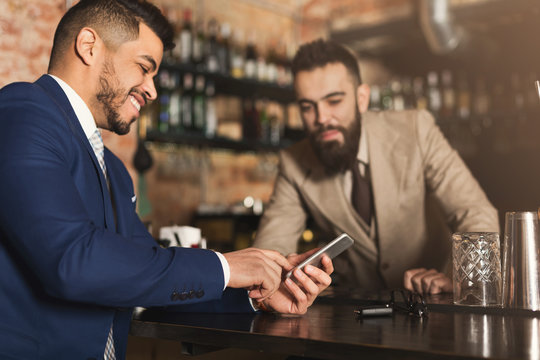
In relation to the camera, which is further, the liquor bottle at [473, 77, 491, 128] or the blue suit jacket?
the liquor bottle at [473, 77, 491, 128]

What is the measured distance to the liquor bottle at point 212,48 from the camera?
4.19 m

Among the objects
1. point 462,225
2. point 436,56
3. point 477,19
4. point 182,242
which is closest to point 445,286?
point 462,225

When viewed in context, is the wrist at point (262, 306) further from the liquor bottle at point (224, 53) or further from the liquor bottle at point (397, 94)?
the liquor bottle at point (397, 94)

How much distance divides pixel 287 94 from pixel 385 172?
281 cm

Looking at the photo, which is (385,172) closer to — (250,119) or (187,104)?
(187,104)

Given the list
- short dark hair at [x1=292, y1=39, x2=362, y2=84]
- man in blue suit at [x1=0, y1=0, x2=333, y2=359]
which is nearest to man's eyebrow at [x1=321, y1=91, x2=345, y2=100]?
short dark hair at [x1=292, y1=39, x2=362, y2=84]

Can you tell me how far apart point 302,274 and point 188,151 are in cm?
329

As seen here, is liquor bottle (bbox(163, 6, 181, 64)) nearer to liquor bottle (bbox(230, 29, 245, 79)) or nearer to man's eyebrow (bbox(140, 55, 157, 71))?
liquor bottle (bbox(230, 29, 245, 79))

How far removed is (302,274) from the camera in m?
1.25

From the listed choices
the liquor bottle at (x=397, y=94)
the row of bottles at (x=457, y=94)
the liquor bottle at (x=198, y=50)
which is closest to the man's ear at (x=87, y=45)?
the liquor bottle at (x=198, y=50)

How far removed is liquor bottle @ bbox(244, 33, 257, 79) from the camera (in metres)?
4.59

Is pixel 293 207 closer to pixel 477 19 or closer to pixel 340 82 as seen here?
pixel 340 82

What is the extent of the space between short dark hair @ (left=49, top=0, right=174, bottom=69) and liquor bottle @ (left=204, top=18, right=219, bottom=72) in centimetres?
279

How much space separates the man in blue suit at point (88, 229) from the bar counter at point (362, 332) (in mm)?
73
